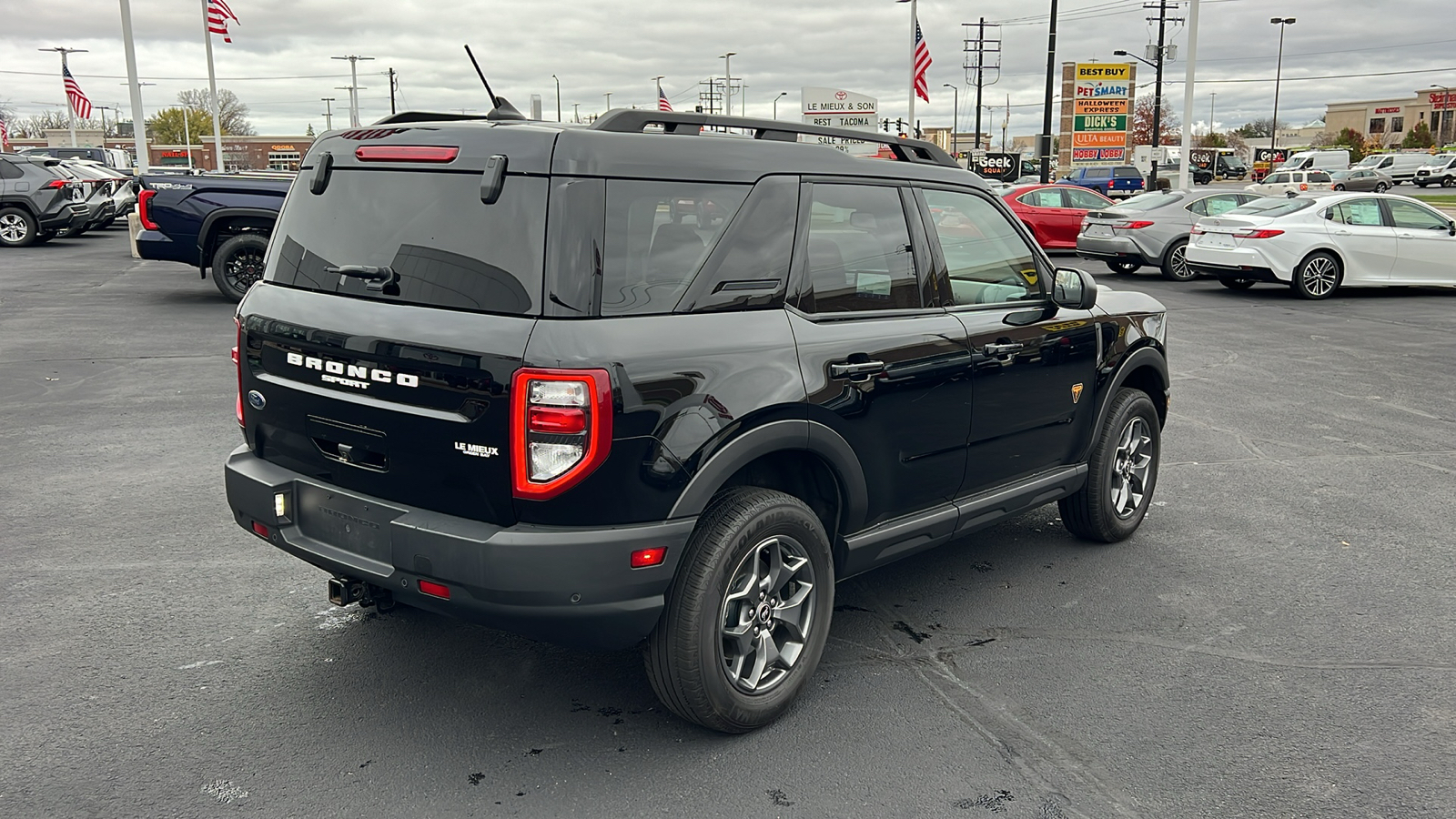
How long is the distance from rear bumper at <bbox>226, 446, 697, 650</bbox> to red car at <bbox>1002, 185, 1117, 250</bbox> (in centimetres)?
1997

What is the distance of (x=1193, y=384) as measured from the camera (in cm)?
960

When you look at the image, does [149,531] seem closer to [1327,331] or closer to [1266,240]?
[1327,331]

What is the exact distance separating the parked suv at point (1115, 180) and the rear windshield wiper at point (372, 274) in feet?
143

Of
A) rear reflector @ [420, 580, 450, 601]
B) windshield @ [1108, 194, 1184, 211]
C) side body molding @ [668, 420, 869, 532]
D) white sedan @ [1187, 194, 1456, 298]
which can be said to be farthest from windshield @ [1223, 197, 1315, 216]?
rear reflector @ [420, 580, 450, 601]

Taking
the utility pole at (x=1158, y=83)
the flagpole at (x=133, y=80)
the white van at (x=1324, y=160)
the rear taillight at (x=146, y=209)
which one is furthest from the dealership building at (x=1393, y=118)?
the rear taillight at (x=146, y=209)

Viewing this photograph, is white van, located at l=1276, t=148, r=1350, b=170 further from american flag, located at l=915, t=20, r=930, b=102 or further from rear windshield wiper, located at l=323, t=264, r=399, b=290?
rear windshield wiper, located at l=323, t=264, r=399, b=290

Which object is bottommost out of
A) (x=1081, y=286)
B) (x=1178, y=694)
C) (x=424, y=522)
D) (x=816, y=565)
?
(x=1178, y=694)

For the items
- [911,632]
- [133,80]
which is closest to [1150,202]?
[911,632]

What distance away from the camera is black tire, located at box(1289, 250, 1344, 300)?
15703 millimetres

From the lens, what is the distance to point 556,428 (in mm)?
2973

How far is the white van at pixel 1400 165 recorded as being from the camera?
65.6 metres

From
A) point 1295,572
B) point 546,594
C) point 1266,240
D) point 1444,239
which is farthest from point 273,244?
point 1444,239

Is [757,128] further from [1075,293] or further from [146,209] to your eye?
[146,209]

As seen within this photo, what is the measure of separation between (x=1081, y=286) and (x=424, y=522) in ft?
9.89
